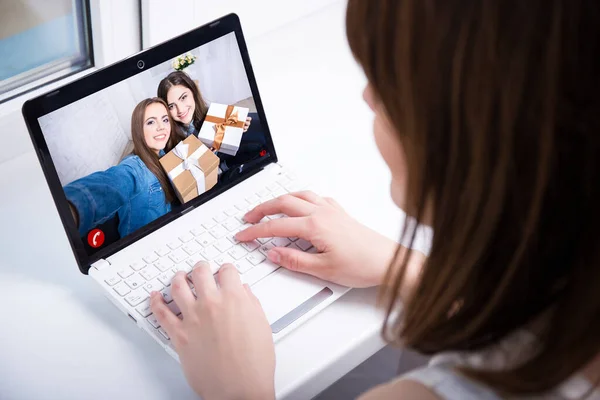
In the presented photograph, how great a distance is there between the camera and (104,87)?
0.74m

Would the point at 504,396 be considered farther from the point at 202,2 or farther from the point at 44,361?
the point at 202,2

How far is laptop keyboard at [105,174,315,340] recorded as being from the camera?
73cm

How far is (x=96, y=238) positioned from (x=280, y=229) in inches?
8.1

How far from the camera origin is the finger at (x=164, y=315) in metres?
0.67

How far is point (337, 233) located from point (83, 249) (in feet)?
0.92

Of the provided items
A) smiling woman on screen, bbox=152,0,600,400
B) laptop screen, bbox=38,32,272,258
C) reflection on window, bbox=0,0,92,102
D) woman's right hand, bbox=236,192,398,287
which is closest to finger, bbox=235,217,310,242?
woman's right hand, bbox=236,192,398,287

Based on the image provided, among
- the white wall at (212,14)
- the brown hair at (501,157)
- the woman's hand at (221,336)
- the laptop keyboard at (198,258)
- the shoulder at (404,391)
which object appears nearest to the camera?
the brown hair at (501,157)

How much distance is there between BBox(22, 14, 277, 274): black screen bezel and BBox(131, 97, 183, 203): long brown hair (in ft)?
0.11

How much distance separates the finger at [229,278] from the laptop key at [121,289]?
0.11 meters

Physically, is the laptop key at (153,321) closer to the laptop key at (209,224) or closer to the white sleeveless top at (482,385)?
the laptop key at (209,224)

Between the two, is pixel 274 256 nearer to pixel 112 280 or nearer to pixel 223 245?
pixel 223 245

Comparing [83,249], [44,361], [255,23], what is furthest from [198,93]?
[255,23]

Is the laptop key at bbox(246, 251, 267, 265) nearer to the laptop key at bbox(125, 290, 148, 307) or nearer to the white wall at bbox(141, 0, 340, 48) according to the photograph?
the laptop key at bbox(125, 290, 148, 307)

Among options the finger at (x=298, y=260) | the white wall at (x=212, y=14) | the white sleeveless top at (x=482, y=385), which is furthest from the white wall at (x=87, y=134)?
the white sleeveless top at (x=482, y=385)
